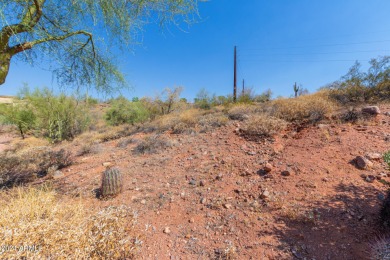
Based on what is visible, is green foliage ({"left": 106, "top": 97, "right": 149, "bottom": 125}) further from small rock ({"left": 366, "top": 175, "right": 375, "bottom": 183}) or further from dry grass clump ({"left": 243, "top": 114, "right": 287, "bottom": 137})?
small rock ({"left": 366, "top": 175, "right": 375, "bottom": 183})

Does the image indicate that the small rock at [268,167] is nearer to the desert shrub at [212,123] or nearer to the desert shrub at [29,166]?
the desert shrub at [212,123]

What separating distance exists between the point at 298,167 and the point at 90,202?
170 inches

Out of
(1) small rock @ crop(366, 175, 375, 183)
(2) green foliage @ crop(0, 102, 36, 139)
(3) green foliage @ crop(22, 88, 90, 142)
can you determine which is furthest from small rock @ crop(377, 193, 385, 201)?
(2) green foliage @ crop(0, 102, 36, 139)

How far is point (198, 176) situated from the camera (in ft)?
13.0

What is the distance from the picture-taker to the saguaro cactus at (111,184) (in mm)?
3469

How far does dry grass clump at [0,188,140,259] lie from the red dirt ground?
0.42 metres

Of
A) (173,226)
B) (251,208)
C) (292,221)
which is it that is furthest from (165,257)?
(292,221)

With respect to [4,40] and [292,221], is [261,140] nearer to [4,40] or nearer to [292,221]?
[292,221]

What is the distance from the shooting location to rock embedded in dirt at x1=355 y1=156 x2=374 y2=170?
3295 millimetres

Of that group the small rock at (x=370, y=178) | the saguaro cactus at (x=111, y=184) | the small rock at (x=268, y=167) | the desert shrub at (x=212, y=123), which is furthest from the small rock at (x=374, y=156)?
the saguaro cactus at (x=111, y=184)

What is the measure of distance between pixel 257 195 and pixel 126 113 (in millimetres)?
12548

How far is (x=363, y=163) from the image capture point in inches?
130

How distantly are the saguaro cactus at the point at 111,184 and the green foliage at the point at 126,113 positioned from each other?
9.90m

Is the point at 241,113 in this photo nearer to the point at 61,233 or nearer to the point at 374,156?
the point at 374,156
